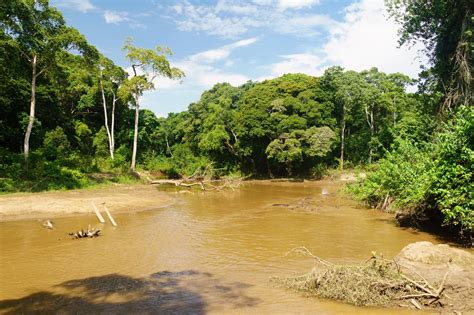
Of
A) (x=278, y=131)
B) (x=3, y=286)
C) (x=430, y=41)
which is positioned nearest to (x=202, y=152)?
(x=278, y=131)

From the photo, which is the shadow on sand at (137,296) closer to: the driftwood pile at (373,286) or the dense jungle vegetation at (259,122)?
the driftwood pile at (373,286)

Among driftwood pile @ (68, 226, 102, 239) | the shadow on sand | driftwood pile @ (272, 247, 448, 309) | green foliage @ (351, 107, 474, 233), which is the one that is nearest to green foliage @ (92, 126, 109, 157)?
driftwood pile @ (68, 226, 102, 239)

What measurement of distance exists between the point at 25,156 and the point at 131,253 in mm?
15206

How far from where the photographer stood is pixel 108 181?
2753 cm

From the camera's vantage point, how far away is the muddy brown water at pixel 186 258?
7.87 metres

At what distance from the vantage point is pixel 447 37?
17.8 m

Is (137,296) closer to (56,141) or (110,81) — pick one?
(56,141)

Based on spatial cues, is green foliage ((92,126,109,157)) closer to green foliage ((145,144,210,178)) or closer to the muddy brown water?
green foliage ((145,144,210,178))

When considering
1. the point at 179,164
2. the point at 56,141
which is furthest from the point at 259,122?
the point at 56,141

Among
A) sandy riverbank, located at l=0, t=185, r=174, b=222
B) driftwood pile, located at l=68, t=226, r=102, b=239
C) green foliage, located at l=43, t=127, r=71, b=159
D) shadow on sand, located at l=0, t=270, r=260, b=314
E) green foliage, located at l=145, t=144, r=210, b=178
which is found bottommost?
shadow on sand, located at l=0, t=270, r=260, b=314

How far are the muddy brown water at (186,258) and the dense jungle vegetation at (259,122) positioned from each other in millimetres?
2763

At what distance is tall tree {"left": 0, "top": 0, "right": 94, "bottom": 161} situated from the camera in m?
21.9

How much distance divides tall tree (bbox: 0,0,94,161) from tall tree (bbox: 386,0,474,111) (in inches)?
773

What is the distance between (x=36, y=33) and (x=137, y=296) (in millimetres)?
20997
